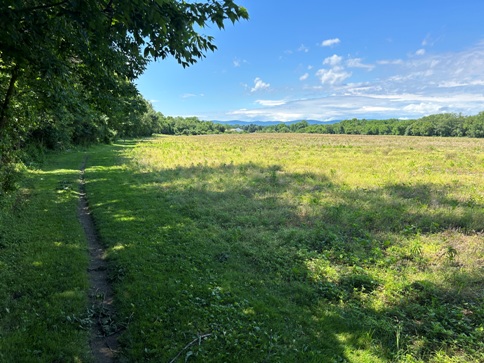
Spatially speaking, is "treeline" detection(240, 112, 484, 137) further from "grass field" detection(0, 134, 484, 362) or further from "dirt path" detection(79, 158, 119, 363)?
"dirt path" detection(79, 158, 119, 363)

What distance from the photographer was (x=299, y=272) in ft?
22.3

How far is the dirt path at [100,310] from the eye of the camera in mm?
4340

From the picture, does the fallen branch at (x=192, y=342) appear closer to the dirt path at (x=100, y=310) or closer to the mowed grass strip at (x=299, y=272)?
the mowed grass strip at (x=299, y=272)

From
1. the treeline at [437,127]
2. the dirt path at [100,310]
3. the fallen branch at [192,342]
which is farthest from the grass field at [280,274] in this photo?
the treeline at [437,127]

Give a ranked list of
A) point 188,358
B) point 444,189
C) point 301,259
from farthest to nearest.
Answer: point 444,189
point 301,259
point 188,358

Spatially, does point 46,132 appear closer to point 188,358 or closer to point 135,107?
point 135,107

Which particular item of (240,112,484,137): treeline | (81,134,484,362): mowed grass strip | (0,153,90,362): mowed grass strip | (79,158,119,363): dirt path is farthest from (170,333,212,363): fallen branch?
(240,112,484,137): treeline

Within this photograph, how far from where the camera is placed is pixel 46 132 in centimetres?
2880

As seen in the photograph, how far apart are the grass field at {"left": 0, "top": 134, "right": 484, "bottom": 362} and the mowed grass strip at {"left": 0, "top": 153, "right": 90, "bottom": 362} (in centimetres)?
4

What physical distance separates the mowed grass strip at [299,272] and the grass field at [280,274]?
1.2 inches

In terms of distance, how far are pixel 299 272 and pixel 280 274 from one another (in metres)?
0.45

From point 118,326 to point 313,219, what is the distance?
6931mm

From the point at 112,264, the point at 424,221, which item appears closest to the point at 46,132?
the point at 112,264

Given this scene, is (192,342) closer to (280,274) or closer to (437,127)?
(280,274)
